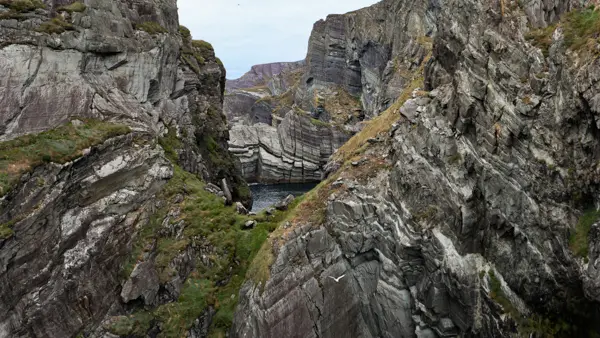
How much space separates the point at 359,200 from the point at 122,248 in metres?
16.3

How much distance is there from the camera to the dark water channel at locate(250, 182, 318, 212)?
74.2 metres

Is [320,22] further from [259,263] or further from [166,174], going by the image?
[259,263]

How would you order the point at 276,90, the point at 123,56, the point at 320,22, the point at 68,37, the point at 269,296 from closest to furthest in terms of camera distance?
the point at 269,296
the point at 68,37
the point at 123,56
the point at 320,22
the point at 276,90

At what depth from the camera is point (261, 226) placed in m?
30.4

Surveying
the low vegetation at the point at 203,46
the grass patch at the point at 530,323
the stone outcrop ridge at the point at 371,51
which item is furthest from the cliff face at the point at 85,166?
the stone outcrop ridge at the point at 371,51

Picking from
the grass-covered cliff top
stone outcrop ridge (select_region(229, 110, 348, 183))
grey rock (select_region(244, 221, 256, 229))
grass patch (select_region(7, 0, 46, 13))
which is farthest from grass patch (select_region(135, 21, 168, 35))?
stone outcrop ridge (select_region(229, 110, 348, 183))

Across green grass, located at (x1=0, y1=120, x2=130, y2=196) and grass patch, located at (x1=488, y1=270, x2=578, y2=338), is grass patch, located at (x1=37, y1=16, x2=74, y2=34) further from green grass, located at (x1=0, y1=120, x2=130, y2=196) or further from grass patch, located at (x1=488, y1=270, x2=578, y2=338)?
grass patch, located at (x1=488, y1=270, x2=578, y2=338)

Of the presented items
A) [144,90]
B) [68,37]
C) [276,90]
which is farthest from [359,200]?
[276,90]

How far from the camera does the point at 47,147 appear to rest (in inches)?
1088

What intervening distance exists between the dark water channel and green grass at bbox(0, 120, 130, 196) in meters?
38.4

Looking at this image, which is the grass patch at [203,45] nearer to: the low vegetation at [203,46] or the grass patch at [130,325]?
the low vegetation at [203,46]

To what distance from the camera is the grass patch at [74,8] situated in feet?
113

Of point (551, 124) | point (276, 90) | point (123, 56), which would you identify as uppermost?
point (123, 56)

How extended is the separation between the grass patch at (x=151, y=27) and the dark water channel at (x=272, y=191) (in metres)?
33.5
